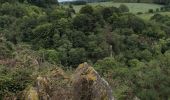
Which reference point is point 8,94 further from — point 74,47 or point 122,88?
point 74,47

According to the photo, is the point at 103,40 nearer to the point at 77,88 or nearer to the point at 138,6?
the point at 138,6

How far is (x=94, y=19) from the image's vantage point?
58.3 metres

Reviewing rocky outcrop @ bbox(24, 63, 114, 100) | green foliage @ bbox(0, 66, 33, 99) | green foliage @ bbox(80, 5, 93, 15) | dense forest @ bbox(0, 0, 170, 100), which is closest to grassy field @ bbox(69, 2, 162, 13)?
dense forest @ bbox(0, 0, 170, 100)

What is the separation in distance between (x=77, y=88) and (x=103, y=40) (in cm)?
4099

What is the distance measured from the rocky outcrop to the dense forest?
1953cm

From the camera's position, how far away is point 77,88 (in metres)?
14.4

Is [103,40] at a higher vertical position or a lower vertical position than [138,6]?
higher

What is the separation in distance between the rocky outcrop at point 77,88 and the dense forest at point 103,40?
19.5 metres

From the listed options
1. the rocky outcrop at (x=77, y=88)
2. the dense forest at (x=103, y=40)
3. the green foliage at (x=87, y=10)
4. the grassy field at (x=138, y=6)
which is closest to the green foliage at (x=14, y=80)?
the rocky outcrop at (x=77, y=88)

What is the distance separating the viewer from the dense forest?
40.2 meters

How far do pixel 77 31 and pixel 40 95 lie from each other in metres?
41.6

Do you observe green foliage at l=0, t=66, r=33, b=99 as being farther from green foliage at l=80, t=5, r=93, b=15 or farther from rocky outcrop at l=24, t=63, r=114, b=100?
green foliage at l=80, t=5, r=93, b=15

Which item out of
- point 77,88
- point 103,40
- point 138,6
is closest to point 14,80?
point 77,88

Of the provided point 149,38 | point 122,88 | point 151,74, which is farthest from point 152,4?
point 122,88
